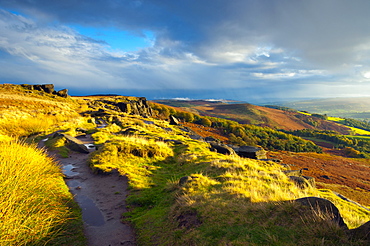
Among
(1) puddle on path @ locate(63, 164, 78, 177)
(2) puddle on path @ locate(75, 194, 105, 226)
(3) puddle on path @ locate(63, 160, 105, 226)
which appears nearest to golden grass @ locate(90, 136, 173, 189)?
(1) puddle on path @ locate(63, 164, 78, 177)

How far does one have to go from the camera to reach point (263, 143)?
73875mm

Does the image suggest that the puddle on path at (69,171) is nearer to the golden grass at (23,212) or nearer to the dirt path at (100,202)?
the dirt path at (100,202)

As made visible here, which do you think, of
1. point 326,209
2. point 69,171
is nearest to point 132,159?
point 69,171

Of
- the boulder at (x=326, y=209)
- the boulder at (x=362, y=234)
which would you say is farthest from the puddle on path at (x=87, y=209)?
the boulder at (x=362, y=234)

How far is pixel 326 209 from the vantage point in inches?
181

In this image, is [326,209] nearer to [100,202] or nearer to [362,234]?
[362,234]

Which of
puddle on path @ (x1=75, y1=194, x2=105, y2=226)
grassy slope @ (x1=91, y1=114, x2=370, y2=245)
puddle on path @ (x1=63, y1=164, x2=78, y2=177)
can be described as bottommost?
puddle on path @ (x1=75, y1=194, x2=105, y2=226)

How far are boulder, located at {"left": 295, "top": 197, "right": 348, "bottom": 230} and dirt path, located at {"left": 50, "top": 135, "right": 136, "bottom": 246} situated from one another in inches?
227

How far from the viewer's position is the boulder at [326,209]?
4.41 metres

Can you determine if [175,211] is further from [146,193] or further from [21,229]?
[21,229]

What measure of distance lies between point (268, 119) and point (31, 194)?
173251mm

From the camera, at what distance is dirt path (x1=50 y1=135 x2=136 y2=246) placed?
6.14 m

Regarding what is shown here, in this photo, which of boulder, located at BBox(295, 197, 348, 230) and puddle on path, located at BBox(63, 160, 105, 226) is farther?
puddle on path, located at BBox(63, 160, 105, 226)

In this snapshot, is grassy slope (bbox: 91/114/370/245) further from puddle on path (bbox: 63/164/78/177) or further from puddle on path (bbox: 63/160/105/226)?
puddle on path (bbox: 63/164/78/177)
